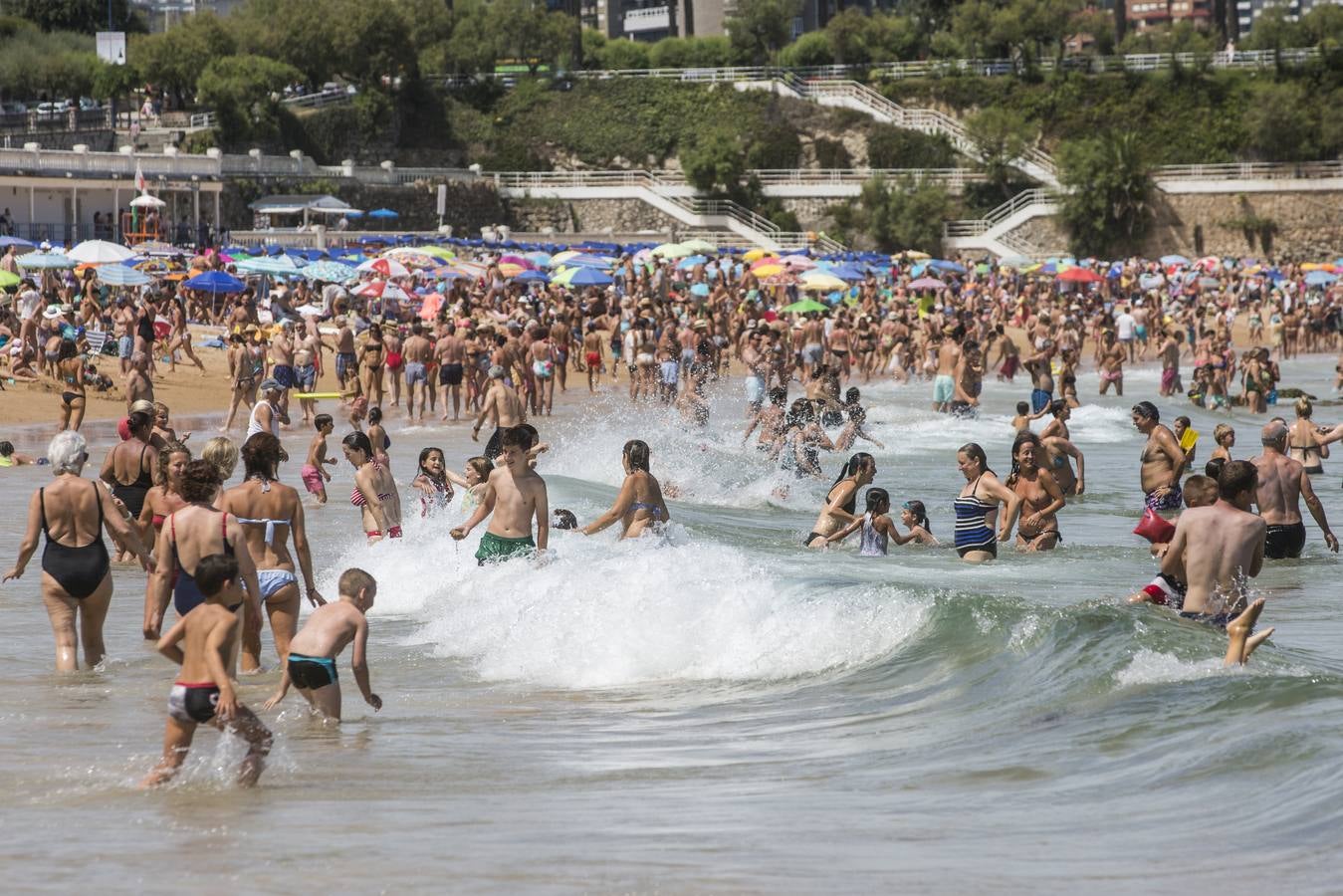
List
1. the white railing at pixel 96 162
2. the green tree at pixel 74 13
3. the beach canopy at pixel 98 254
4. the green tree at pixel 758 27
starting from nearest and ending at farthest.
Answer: the beach canopy at pixel 98 254, the white railing at pixel 96 162, the green tree at pixel 758 27, the green tree at pixel 74 13

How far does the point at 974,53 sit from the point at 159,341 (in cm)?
4475

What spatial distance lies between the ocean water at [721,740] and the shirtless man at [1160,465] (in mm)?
856

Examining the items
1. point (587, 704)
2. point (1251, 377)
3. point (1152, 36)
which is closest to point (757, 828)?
point (587, 704)

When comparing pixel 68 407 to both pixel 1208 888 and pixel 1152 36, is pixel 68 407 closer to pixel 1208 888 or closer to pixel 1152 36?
pixel 1208 888

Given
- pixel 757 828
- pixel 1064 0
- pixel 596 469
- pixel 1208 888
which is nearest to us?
pixel 1208 888

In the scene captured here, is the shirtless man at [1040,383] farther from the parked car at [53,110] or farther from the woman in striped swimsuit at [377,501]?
the parked car at [53,110]

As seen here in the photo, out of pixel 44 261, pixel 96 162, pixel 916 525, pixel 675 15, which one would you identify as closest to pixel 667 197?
pixel 96 162

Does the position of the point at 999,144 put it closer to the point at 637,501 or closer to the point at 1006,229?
the point at 1006,229

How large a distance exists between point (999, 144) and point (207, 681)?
52330 millimetres

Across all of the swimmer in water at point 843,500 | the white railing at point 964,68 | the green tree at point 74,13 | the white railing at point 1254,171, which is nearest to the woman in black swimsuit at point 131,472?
the swimmer in water at point 843,500

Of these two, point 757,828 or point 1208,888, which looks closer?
point 1208,888

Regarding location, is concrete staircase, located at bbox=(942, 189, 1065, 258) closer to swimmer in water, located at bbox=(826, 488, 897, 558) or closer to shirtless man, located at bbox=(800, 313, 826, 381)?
shirtless man, located at bbox=(800, 313, 826, 381)

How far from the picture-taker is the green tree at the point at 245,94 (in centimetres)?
5400

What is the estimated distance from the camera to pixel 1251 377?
81.5ft
